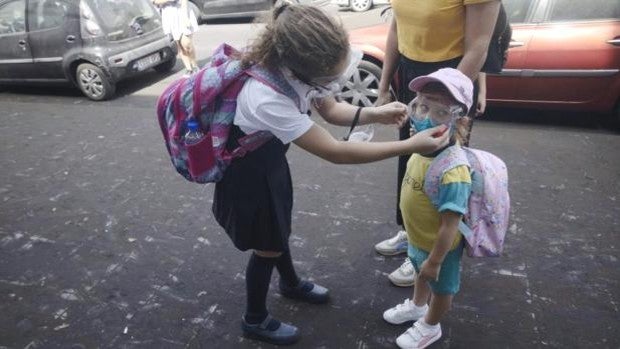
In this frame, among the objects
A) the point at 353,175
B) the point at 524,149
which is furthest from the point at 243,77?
the point at 524,149

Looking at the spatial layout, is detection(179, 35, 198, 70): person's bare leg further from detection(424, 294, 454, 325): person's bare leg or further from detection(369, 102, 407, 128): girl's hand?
detection(424, 294, 454, 325): person's bare leg

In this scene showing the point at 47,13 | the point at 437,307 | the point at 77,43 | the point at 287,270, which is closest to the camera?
the point at 437,307

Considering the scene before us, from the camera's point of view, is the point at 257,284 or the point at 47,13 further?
the point at 47,13

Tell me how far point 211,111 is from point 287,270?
1.09 meters

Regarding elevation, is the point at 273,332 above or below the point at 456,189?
below

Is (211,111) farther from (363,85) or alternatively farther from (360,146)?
(363,85)

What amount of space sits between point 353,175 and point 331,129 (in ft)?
3.73

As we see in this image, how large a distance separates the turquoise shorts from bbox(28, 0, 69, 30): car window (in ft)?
20.1

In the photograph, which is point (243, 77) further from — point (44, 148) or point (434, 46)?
point (44, 148)

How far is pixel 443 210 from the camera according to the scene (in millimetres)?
1730

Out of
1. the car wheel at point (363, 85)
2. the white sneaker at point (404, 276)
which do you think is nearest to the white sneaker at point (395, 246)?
the white sneaker at point (404, 276)

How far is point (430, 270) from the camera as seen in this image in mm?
1890

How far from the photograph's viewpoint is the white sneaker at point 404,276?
2.68m

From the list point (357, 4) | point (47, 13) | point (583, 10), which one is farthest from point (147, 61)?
point (357, 4)
